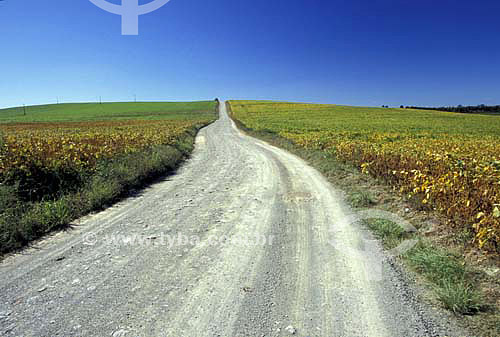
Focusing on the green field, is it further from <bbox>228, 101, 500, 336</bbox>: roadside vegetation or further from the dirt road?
the dirt road

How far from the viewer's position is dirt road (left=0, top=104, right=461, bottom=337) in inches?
101

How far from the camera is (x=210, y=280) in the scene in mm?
3311

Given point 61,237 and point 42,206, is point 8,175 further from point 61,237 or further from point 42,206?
point 61,237

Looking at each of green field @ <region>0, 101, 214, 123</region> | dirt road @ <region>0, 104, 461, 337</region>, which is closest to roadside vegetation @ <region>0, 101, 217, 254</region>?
dirt road @ <region>0, 104, 461, 337</region>

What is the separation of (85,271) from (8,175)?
4267 mm

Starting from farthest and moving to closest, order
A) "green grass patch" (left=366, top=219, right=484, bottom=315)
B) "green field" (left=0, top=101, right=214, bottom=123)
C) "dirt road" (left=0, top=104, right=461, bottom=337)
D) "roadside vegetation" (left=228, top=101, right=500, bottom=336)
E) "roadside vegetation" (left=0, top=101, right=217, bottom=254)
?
"green field" (left=0, top=101, right=214, bottom=123) → "roadside vegetation" (left=0, top=101, right=217, bottom=254) → "roadside vegetation" (left=228, top=101, right=500, bottom=336) → "green grass patch" (left=366, top=219, right=484, bottom=315) → "dirt road" (left=0, top=104, right=461, bottom=337)

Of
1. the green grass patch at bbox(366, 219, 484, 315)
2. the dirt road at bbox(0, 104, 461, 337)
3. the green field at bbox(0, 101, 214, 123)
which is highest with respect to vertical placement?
the green field at bbox(0, 101, 214, 123)

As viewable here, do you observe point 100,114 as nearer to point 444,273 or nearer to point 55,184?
point 55,184

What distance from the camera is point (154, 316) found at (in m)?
2.65

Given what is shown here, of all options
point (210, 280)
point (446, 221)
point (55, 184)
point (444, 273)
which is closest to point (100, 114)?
point (55, 184)

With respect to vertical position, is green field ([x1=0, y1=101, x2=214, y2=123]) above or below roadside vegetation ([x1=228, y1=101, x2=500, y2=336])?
above

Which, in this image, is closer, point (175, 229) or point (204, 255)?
point (204, 255)

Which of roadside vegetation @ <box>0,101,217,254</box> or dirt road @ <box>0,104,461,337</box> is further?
roadside vegetation @ <box>0,101,217,254</box>

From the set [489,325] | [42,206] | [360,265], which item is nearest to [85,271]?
[42,206]
